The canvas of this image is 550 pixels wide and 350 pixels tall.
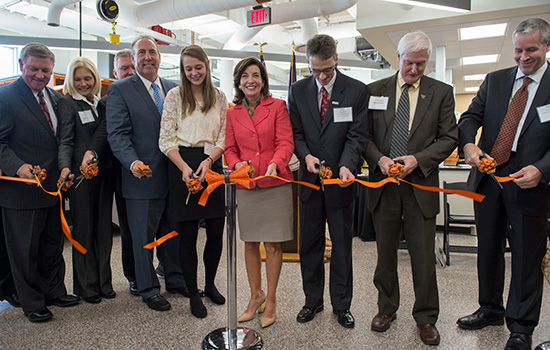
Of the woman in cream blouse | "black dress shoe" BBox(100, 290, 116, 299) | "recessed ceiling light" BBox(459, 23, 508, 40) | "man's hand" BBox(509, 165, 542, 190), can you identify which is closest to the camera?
"man's hand" BBox(509, 165, 542, 190)

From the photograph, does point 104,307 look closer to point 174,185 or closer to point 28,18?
point 174,185

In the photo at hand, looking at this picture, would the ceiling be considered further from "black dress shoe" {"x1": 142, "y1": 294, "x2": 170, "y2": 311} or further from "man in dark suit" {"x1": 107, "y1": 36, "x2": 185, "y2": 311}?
"black dress shoe" {"x1": 142, "y1": 294, "x2": 170, "y2": 311}

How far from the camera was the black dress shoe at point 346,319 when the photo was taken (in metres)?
2.57

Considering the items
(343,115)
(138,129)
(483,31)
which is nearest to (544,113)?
(343,115)

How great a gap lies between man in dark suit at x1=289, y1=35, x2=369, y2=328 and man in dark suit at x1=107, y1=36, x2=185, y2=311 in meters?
0.99

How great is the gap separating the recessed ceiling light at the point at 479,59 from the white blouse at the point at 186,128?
9.74m

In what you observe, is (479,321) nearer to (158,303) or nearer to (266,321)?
(266,321)

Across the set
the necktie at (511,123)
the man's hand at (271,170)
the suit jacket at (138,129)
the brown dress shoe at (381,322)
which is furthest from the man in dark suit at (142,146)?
the necktie at (511,123)

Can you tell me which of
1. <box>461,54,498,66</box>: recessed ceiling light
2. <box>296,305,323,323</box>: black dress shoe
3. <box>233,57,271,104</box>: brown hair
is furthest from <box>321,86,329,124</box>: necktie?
<box>461,54,498,66</box>: recessed ceiling light

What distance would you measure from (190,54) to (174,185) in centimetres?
87

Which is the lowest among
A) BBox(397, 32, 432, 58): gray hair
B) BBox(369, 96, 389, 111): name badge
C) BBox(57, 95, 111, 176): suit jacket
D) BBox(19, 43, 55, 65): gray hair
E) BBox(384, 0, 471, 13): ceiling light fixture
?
BBox(57, 95, 111, 176): suit jacket

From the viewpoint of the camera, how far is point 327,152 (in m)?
2.56

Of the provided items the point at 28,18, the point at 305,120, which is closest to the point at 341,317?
the point at 305,120

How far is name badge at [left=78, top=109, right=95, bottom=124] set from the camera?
9.71 feet
